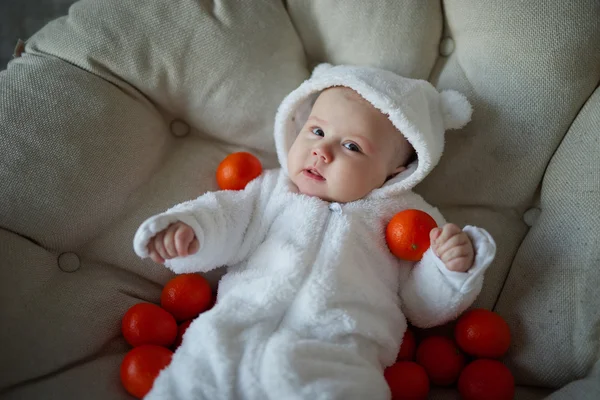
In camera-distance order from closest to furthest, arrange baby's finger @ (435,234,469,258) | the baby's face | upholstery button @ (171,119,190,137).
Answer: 1. baby's finger @ (435,234,469,258)
2. the baby's face
3. upholstery button @ (171,119,190,137)

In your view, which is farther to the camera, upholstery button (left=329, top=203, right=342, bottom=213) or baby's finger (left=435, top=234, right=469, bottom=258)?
upholstery button (left=329, top=203, right=342, bottom=213)

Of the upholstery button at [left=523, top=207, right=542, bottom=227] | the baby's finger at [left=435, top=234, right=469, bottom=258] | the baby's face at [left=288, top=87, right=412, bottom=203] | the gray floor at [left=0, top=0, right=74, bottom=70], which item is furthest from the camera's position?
A: the gray floor at [left=0, top=0, right=74, bottom=70]

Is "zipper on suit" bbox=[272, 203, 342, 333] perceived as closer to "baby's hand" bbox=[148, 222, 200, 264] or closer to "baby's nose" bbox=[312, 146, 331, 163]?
"baby's nose" bbox=[312, 146, 331, 163]

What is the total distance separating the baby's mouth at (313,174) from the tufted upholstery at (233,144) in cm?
29

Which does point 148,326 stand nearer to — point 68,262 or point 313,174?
point 68,262

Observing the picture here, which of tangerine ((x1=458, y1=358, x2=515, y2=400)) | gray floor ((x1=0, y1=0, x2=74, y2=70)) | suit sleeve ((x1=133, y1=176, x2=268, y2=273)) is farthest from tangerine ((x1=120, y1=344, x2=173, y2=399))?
gray floor ((x1=0, y1=0, x2=74, y2=70))

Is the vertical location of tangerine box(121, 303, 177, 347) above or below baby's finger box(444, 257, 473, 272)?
below

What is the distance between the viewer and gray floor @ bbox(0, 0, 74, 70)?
6.31ft

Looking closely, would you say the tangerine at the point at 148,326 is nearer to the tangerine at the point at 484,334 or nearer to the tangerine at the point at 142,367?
the tangerine at the point at 142,367

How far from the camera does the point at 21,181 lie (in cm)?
119

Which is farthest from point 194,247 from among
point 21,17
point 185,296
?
point 21,17

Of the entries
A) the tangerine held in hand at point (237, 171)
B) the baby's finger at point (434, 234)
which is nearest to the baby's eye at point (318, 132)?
the tangerine held in hand at point (237, 171)

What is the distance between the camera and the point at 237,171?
4.49 feet

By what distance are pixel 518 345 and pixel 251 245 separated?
0.69m
